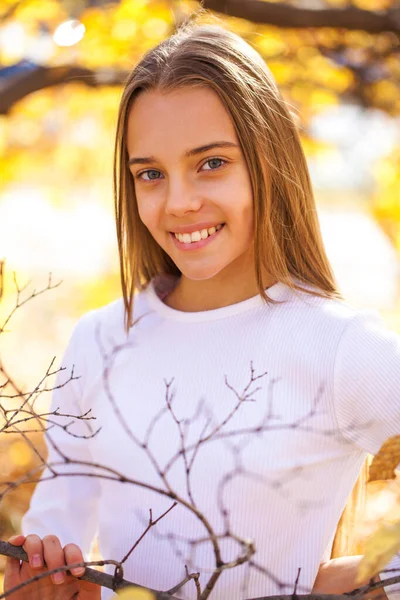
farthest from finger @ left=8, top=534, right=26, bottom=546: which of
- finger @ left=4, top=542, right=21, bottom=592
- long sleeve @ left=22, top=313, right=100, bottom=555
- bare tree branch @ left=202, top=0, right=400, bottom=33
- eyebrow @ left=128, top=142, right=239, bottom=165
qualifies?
bare tree branch @ left=202, top=0, right=400, bottom=33

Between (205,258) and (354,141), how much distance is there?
10.3 ft

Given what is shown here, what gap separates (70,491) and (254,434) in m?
0.43

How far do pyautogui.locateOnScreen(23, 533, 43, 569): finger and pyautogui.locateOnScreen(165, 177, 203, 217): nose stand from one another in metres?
0.51

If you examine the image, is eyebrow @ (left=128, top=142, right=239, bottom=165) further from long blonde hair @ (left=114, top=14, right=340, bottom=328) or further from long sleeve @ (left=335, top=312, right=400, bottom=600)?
long sleeve @ (left=335, top=312, right=400, bottom=600)

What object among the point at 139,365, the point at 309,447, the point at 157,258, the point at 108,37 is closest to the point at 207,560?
the point at 309,447

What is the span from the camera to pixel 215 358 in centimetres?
121

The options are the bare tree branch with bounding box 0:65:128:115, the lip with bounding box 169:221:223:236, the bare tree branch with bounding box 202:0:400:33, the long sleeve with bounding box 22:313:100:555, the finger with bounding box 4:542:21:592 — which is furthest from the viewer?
the bare tree branch with bounding box 0:65:128:115

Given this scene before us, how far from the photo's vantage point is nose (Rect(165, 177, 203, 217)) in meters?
1.13

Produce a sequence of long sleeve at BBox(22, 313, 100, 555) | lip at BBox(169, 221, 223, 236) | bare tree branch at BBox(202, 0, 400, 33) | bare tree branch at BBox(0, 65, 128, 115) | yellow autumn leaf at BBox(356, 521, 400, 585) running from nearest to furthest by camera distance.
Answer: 1. yellow autumn leaf at BBox(356, 521, 400, 585)
2. lip at BBox(169, 221, 223, 236)
3. long sleeve at BBox(22, 313, 100, 555)
4. bare tree branch at BBox(202, 0, 400, 33)
5. bare tree branch at BBox(0, 65, 128, 115)

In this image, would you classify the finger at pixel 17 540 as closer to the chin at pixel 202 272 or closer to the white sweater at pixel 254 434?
the white sweater at pixel 254 434

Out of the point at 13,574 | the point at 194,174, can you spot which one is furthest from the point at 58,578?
the point at 194,174

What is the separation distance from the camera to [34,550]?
964mm

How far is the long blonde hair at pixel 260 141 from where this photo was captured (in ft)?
3.79

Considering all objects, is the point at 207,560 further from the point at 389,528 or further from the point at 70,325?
the point at 70,325
